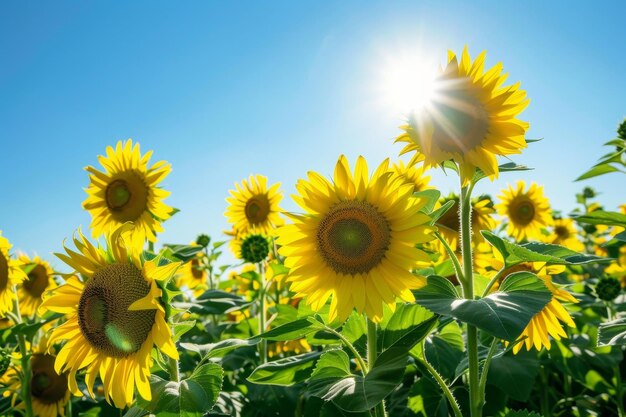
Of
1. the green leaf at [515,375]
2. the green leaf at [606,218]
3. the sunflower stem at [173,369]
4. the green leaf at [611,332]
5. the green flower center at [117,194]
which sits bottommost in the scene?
the green leaf at [515,375]

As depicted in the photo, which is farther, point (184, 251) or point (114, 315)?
point (184, 251)

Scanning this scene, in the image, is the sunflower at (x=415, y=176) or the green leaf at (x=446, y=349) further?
the sunflower at (x=415, y=176)

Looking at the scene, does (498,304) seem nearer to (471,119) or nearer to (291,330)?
(291,330)

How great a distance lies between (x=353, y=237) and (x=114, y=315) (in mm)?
1046

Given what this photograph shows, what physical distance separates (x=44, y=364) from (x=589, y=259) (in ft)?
11.9

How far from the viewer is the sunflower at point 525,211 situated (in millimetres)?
6296

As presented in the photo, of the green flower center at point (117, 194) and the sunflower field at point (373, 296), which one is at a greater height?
the green flower center at point (117, 194)

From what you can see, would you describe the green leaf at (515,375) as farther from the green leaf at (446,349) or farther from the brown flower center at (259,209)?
the brown flower center at (259,209)

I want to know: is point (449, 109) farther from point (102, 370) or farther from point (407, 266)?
point (102, 370)

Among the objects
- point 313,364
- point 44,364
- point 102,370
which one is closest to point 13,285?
point 44,364

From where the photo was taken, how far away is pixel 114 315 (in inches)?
87.7

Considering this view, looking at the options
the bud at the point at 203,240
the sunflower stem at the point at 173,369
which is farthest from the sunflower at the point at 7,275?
the bud at the point at 203,240

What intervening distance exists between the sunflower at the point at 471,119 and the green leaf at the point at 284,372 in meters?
0.99

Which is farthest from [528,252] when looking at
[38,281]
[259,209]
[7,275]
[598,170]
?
[38,281]
